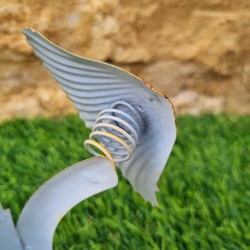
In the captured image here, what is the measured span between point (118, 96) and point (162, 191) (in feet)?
2.53

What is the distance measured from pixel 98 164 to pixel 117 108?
0.55ft

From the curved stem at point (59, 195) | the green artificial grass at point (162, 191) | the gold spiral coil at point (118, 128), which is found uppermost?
the gold spiral coil at point (118, 128)

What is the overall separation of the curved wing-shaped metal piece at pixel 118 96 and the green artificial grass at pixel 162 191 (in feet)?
1.26

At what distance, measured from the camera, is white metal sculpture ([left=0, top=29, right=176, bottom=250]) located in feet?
5.90

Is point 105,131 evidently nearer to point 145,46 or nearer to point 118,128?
point 118,128

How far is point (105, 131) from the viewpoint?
6.01ft

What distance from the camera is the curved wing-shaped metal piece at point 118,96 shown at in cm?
179

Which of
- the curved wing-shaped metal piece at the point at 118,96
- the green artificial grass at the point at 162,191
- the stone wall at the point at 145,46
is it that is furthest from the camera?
the stone wall at the point at 145,46

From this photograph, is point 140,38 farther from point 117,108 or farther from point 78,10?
point 117,108

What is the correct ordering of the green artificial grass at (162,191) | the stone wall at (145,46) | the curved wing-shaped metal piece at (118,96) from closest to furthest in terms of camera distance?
1. the curved wing-shaped metal piece at (118,96)
2. the green artificial grass at (162,191)
3. the stone wall at (145,46)

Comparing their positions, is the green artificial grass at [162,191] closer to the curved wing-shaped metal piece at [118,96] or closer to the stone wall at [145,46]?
the stone wall at [145,46]

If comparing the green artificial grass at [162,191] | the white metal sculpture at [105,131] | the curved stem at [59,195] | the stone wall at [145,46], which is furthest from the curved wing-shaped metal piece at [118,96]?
the stone wall at [145,46]

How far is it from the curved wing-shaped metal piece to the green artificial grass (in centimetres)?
39

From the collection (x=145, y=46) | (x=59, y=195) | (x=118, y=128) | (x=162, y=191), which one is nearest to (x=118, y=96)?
(x=118, y=128)
